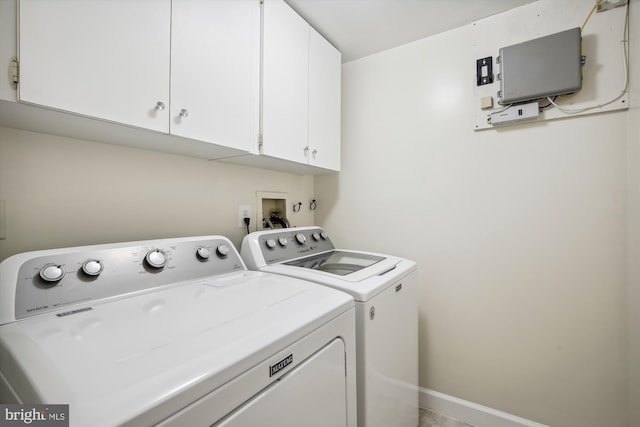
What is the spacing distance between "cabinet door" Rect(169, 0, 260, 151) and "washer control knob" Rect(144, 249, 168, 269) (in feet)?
1.46

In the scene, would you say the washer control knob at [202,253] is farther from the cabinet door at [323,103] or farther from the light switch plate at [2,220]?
the cabinet door at [323,103]

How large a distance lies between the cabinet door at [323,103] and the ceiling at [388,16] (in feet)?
0.39

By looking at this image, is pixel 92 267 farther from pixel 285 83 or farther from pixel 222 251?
pixel 285 83

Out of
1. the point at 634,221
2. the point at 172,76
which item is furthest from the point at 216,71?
the point at 634,221

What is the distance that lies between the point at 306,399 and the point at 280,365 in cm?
16

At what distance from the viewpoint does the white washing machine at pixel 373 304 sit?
96cm

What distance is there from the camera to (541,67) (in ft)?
4.55

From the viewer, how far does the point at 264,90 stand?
129 cm

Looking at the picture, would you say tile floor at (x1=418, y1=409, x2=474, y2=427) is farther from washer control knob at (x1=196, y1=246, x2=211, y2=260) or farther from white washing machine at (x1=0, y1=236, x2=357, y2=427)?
washer control knob at (x1=196, y1=246, x2=211, y2=260)

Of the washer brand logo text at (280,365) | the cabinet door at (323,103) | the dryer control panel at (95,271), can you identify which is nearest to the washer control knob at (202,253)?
the dryer control panel at (95,271)

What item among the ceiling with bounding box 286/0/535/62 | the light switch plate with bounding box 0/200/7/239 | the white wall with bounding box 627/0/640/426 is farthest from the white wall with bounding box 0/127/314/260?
the white wall with bounding box 627/0/640/426

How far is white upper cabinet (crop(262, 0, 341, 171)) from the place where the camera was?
1.33 meters

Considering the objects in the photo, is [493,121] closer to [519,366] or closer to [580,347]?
[580,347]

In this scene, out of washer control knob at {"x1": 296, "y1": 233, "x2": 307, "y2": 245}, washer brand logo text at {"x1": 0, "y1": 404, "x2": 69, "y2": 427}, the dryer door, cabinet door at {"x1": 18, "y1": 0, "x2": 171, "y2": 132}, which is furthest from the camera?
washer control knob at {"x1": 296, "y1": 233, "x2": 307, "y2": 245}
